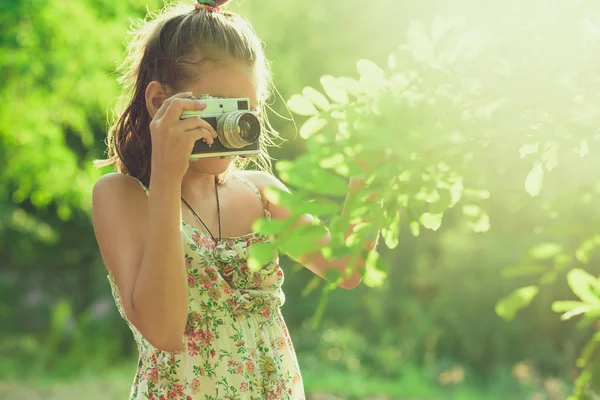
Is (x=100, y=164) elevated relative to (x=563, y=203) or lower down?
elevated

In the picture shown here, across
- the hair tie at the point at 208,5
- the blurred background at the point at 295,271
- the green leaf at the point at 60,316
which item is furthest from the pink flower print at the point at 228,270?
the green leaf at the point at 60,316

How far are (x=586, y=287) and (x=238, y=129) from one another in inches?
29.0

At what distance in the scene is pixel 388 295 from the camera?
24.4 ft

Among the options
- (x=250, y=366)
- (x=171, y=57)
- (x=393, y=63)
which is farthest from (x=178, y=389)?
(x=393, y=63)

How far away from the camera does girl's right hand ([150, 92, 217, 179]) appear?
160cm

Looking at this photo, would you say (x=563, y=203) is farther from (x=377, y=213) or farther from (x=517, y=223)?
(x=517, y=223)

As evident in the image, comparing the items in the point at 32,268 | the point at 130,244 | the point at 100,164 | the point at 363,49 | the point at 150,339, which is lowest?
the point at 150,339

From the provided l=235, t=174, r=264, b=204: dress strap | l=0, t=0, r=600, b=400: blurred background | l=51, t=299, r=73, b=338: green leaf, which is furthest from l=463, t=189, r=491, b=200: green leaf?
l=51, t=299, r=73, b=338: green leaf

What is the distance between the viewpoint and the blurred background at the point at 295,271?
525cm

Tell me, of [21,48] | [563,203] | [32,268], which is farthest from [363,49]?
[563,203]

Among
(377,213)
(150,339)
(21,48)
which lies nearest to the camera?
(377,213)

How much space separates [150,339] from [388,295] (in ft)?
19.4

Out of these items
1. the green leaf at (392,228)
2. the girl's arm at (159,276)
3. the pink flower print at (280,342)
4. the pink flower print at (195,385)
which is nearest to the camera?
the green leaf at (392,228)

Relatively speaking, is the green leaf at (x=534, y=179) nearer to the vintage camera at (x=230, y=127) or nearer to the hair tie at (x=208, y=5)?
the vintage camera at (x=230, y=127)
